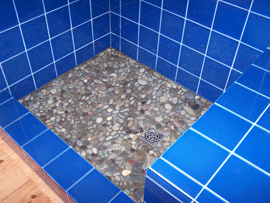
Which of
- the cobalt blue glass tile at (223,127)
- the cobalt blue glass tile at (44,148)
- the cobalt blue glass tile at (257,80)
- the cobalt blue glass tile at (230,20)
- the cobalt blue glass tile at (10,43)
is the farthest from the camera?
the cobalt blue glass tile at (10,43)

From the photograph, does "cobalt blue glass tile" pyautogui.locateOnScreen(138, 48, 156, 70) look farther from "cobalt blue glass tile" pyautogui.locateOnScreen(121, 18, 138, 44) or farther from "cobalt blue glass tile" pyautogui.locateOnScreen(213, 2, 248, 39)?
"cobalt blue glass tile" pyautogui.locateOnScreen(213, 2, 248, 39)

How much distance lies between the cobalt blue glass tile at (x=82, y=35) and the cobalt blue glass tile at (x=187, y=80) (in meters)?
0.83

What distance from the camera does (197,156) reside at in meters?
1.18

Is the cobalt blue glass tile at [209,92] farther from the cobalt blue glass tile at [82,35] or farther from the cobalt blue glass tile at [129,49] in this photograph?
the cobalt blue glass tile at [82,35]

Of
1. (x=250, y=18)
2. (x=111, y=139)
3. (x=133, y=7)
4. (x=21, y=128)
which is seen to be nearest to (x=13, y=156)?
(x=21, y=128)

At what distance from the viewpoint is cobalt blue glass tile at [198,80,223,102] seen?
7.32 ft

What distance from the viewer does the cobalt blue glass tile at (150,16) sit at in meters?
2.21

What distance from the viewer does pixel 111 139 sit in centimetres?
202

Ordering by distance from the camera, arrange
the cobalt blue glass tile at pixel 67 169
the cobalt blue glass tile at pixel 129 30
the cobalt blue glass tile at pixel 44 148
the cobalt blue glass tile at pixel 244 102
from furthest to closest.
Result: the cobalt blue glass tile at pixel 129 30 < the cobalt blue glass tile at pixel 44 148 < the cobalt blue glass tile at pixel 67 169 < the cobalt blue glass tile at pixel 244 102

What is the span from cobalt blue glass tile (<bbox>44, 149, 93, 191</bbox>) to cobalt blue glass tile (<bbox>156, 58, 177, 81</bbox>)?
3.61ft

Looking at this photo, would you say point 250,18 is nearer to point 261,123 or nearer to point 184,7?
point 184,7

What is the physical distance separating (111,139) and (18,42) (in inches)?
36.4

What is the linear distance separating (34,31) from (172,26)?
1.00m

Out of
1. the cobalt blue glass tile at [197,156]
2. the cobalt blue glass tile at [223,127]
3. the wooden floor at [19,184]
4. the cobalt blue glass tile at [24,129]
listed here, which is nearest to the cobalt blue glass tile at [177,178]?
the cobalt blue glass tile at [197,156]
